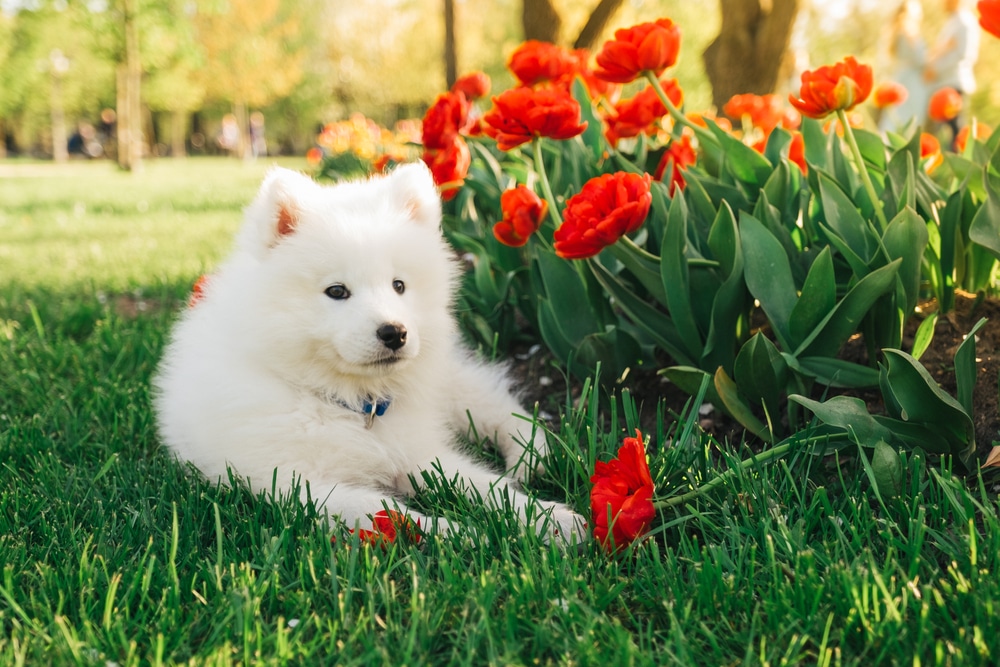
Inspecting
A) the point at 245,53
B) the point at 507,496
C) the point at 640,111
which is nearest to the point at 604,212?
the point at 507,496

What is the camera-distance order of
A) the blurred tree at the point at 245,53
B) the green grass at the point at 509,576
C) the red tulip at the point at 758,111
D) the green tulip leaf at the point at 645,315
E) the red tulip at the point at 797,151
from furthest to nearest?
the blurred tree at the point at 245,53 → the red tulip at the point at 758,111 → the red tulip at the point at 797,151 → the green tulip leaf at the point at 645,315 → the green grass at the point at 509,576

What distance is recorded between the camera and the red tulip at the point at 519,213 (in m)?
2.57

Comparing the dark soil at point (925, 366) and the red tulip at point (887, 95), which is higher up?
the red tulip at point (887, 95)

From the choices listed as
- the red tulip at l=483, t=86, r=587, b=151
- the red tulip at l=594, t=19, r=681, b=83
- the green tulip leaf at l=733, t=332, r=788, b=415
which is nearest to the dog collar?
the red tulip at l=483, t=86, r=587, b=151

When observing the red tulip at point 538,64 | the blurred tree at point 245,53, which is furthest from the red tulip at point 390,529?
the blurred tree at point 245,53

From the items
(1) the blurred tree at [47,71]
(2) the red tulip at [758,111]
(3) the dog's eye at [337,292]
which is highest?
(1) the blurred tree at [47,71]

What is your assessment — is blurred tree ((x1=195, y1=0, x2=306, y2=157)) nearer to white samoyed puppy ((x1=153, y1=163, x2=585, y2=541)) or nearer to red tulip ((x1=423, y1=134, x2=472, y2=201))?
red tulip ((x1=423, y1=134, x2=472, y2=201))

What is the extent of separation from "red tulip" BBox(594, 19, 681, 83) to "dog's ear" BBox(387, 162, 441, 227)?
655 mm

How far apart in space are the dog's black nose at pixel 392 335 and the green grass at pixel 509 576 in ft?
1.36

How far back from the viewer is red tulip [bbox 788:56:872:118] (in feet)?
7.78

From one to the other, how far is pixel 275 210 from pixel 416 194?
39 centimetres

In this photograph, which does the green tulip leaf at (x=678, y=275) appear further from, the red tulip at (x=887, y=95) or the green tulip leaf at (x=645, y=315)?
the red tulip at (x=887, y=95)

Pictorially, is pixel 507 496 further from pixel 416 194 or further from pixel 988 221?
pixel 988 221

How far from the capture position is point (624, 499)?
1.80 metres
